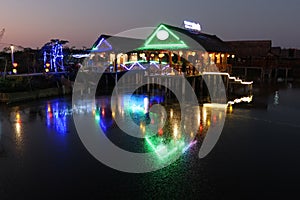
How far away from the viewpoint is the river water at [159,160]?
22.6ft

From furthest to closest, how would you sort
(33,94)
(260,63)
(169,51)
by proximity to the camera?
(260,63)
(169,51)
(33,94)

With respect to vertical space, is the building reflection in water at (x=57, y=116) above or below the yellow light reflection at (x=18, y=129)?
above

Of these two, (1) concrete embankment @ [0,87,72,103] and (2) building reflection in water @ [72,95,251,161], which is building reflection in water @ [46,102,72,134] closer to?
(2) building reflection in water @ [72,95,251,161]

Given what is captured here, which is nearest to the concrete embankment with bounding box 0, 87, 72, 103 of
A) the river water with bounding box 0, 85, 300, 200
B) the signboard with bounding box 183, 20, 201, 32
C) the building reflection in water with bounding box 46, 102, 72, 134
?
the building reflection in water with bounding box 46, 102, 72, 134

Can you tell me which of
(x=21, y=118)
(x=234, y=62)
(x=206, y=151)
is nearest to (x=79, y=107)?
(x=21, y=118)

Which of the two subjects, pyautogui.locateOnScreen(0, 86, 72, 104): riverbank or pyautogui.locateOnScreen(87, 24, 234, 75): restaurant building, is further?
pyautogui.locateOnScreen(87, 24, 234, 75): restaurant building

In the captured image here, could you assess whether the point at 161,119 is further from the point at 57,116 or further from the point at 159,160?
the point at 159,160

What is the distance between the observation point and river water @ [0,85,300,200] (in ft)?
22.6

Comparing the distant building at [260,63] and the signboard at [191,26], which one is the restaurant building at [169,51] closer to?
the signboard at [191,26]

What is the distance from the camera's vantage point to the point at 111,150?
10.2 meters

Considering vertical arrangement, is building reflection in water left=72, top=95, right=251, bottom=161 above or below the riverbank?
below

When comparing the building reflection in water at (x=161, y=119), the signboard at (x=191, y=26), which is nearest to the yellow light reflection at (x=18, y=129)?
the building reflection in water at (x=161, y=119)

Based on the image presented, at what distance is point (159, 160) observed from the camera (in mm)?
9102

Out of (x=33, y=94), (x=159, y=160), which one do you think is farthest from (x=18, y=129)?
(x=33, y=94)
